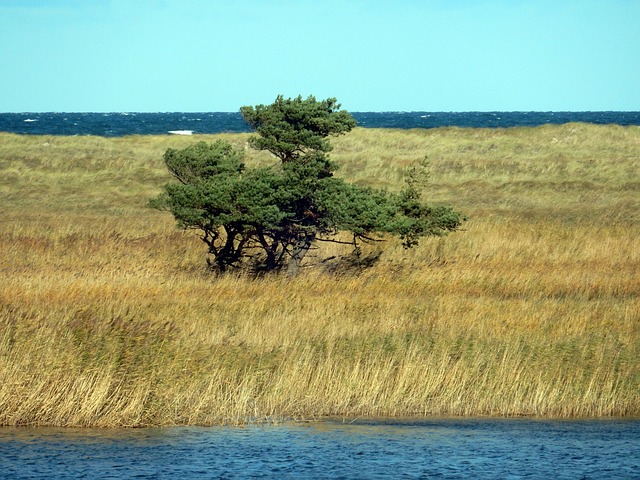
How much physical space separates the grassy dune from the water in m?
0.51

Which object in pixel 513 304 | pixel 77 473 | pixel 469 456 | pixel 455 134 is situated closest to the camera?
pixel 77 473

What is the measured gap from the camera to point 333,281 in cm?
1928

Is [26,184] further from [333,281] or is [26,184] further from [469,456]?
[469,456]

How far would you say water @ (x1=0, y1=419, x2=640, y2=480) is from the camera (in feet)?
31.2

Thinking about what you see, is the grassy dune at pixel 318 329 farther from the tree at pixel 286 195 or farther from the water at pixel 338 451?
the tree at pixel 286 195

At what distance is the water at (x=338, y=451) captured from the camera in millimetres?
9523

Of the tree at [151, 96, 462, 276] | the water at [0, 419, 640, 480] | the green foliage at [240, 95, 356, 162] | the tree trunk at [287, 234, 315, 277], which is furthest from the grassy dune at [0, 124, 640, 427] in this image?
the green foliage at [240, 95, 356, 162]

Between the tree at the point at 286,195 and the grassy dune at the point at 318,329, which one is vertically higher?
the tree at the point at 286,195

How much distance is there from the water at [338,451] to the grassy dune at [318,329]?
51 cm

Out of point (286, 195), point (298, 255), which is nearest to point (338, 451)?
point (286, 195)

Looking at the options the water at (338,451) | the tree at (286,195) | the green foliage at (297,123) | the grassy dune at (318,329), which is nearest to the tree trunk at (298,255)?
the tree at (286,195)

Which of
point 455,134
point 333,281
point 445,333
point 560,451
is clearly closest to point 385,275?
point 333,281

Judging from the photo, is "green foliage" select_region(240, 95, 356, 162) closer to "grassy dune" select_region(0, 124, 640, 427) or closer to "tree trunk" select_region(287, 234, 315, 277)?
"tree trunk" select_region(287, 234, 315, 277)

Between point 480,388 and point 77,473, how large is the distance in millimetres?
5255
